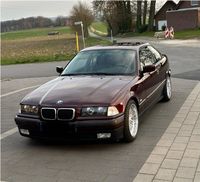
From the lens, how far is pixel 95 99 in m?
5.84

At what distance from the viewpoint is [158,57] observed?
346 inches

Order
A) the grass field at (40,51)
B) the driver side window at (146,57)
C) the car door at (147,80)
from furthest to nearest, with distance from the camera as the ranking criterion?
1. the grass field at (40,51)
2. the driver side window at (146,57)
3. the car door at (147,80)

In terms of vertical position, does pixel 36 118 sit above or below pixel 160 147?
above

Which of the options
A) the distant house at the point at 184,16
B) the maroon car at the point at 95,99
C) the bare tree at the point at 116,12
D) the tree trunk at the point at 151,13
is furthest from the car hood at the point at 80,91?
the bare tree at the point at 116,12

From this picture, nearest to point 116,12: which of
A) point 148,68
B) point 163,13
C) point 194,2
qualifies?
point 163,13

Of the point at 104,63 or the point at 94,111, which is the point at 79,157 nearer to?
the point at 94,111

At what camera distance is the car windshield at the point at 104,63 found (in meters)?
7.13

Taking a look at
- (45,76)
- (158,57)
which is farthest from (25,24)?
(158,57)

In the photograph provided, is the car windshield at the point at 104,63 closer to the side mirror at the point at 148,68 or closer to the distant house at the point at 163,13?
the side mirror at the point at 148,68

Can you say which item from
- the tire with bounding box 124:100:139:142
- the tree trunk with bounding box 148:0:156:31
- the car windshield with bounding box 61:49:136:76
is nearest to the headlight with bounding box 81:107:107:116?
the tire with bounding box 124:100:139:142

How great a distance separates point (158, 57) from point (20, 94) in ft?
15.7

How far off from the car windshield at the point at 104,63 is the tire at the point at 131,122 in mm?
863

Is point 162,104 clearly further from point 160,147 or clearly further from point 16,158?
point 16,158

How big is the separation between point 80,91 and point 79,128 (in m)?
0.69
